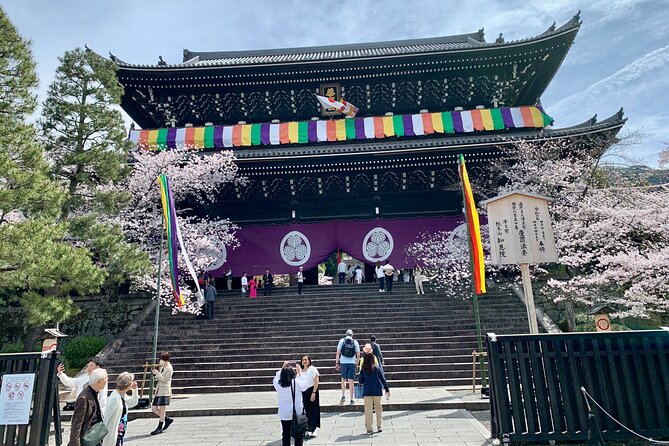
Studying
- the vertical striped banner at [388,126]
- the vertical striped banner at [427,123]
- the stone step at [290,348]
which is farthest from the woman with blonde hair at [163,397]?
the vertical striped banner at [427,123]

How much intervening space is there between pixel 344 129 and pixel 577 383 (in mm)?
15627

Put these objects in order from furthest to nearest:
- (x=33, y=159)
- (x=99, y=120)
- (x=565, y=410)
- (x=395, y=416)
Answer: (x=99, y=120) → (x=33, y=159) → (x=395, y=416) → (x=565, y=410)

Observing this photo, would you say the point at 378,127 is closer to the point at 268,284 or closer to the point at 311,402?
the point at 268,284

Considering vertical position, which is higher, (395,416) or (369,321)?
(369,321)

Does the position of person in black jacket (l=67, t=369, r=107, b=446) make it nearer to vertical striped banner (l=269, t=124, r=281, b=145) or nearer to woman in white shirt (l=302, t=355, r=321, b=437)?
woman in white shirt (l=302, t=355, r=321, b=437)

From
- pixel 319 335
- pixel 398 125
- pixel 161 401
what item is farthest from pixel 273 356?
pixel 398 125

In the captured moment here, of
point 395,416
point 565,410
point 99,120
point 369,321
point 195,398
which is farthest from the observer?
point 369,321

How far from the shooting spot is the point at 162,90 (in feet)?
65.6

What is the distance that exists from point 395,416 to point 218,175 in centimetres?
1255

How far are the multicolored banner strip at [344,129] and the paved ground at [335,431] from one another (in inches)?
529

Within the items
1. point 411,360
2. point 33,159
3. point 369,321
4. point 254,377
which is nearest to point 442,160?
point 369,321

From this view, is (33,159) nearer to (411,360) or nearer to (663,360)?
(411,360)

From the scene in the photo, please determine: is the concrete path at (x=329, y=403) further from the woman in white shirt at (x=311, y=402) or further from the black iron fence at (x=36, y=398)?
the black iron fence at (x=36, y=398)

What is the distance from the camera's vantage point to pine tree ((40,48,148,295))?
1283 cm
